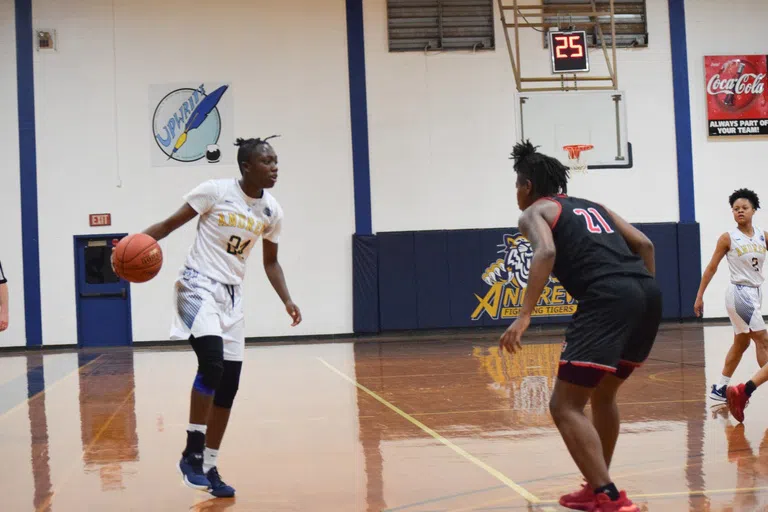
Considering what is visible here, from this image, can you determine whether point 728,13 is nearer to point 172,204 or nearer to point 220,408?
point 172,204

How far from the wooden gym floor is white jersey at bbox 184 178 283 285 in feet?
4.21

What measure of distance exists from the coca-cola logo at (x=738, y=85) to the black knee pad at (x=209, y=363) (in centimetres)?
1752

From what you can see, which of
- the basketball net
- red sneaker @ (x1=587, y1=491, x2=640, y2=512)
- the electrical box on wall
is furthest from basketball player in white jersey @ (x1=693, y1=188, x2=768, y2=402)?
the electrical box on wall

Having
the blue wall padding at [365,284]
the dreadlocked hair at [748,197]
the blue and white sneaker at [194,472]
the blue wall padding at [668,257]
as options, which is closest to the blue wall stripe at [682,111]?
the blue wall padding at [668,257]

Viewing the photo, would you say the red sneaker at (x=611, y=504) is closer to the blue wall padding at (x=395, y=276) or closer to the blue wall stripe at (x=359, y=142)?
the blue wall padding at (x=395, y=276)

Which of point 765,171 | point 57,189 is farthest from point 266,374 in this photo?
point 765,171

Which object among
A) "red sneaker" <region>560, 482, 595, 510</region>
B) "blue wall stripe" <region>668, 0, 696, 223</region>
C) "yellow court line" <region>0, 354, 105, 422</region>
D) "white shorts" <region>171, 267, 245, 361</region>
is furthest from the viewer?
"blue wall stripe" <region>668, 0, 696, 223</region>

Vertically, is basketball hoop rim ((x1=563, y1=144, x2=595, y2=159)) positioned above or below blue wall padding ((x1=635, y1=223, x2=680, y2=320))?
above

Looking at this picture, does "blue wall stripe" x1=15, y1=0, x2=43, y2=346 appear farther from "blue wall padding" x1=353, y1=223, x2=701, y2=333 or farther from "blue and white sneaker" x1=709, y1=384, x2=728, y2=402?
"blue and white sneaker" x1=709, y1=384, x2=728, y2=402

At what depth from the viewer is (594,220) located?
433 centimetres

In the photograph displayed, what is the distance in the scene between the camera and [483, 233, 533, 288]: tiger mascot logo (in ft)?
62.2

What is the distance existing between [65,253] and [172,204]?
2.46 m

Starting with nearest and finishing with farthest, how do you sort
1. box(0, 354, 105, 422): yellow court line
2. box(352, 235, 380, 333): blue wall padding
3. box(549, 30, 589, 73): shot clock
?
1. box(0, 354, 105, 422): yellow court line
2. box(549, 30, 589, 73): shot clock
3. box(352, 235, 380, 333): blue wall padding

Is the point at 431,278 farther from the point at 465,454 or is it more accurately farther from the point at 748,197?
the point at 465,454
